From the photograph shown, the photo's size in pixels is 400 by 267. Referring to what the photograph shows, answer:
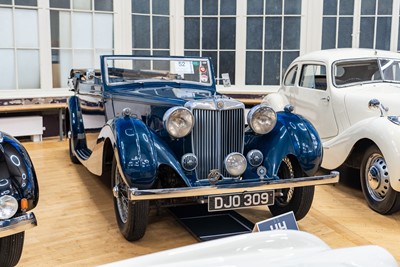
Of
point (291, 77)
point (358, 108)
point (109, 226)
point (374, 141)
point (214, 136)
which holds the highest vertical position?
point (291, 77)

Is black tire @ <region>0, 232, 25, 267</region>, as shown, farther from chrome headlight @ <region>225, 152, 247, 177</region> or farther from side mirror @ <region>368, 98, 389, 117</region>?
side mirror @ <region>368, 98, 389, 117</region>

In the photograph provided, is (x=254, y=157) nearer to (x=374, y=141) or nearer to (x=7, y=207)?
(x=374, y=141)

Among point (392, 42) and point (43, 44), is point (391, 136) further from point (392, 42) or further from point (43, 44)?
point (43, 44)

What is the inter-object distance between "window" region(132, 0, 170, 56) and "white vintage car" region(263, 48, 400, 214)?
3.24m

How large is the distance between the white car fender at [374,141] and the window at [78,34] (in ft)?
14.9

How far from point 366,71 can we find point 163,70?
2233mm

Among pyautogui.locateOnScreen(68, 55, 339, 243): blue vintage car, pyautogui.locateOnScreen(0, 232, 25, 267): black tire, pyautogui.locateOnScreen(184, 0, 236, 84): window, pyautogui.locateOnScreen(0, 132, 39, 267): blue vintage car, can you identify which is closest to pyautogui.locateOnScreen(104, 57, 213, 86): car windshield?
pyautogui.locateOnScreen(68, 55, 339, 243): blue vintage car

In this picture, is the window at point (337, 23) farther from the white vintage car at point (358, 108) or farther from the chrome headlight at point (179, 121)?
the chrome headlight at point (179, 121)

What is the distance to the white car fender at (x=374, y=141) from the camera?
3.55 m

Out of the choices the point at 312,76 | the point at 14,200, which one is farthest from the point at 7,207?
the point at 312,76

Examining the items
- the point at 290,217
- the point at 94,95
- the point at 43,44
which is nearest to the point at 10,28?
the point at 43,44

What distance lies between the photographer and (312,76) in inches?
206

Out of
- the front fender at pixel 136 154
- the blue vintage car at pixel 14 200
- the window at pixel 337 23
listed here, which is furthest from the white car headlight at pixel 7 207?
the window at pixel 337 23

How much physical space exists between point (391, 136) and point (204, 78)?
1798 millimetres
